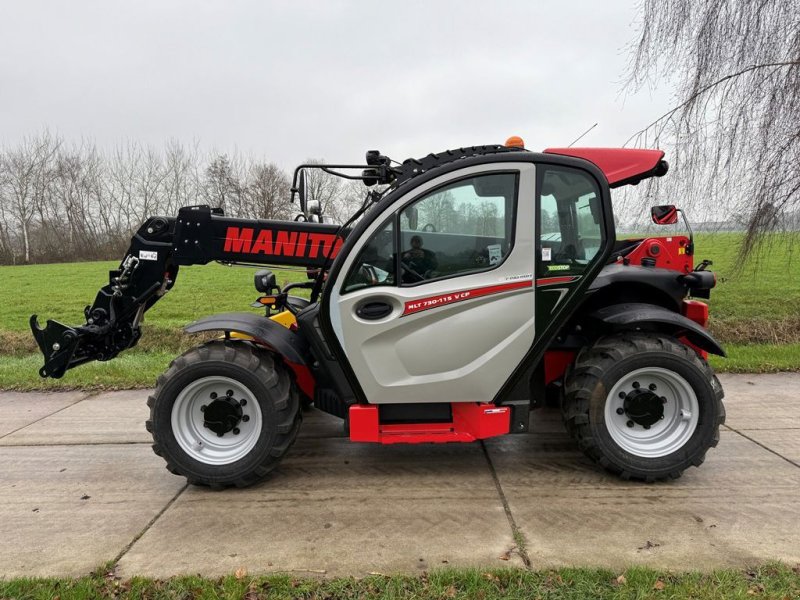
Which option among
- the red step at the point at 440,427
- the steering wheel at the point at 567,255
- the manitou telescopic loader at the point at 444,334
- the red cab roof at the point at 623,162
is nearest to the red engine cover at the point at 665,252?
the manitou telescopic loader at the point at 444,334

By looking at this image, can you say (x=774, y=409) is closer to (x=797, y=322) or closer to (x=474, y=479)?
(x=474, y=479)

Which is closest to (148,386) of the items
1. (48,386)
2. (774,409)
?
(48,386)

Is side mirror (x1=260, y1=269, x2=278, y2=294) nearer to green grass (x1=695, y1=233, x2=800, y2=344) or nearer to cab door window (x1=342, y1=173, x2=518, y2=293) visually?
cab door window (x1=342, y1=173, x2=518, y2=293)

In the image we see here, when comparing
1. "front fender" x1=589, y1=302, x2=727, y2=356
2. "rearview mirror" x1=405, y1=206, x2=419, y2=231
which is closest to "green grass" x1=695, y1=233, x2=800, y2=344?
"front fender" x1=589, y1=302, x2=727, y2=356

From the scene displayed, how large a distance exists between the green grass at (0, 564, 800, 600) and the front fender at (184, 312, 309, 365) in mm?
1463

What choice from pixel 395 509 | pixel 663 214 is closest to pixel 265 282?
pixel 395 509

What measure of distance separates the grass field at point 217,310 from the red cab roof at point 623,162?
12.8 ft

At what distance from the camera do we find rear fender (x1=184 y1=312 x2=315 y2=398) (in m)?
3.66

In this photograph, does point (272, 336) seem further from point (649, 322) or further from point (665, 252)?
point (665, 252)

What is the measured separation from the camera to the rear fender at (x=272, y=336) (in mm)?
3656

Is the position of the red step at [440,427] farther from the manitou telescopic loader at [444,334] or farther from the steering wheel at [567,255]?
the steering wheel at [567,255]

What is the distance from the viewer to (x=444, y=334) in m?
3.49

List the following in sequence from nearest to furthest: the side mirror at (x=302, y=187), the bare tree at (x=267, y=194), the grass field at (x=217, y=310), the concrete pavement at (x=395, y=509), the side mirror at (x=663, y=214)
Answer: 1. the concrete pavement at (x=395, y=509)
2. the side mirror at (x=302, y=187)
3. the side mirror at (x=663, y=214)
4. the grass field at (x=217, y=310)
5. the bare tree at (x=267, y=194)

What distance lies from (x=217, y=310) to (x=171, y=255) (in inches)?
317
